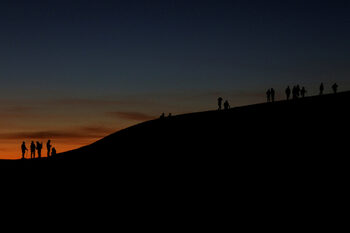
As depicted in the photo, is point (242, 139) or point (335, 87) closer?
point (242, 139)

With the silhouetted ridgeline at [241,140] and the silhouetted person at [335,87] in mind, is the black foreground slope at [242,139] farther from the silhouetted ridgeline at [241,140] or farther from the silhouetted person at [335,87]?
the silhouetted person at [335,87]

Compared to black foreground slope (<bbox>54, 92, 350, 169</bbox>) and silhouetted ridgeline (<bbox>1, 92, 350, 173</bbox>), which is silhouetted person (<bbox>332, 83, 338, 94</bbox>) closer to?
black foreground slope (<bbox>54, 92, 350, 169</bbox>)

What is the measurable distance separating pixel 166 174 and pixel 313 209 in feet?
31.5

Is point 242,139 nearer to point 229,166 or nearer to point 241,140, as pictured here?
point 241,140

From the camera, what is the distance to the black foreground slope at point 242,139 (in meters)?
25.4

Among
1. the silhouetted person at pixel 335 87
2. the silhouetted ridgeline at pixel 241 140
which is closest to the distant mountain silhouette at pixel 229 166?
the silhouetted ridgeline at pixel 241 140

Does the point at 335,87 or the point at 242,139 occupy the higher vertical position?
the point at 335,87

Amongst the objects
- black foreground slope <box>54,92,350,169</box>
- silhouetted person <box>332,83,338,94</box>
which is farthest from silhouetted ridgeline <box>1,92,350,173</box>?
silhouetted person <box>332,83,338,94</box>

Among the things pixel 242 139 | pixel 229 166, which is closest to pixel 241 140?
pixel 242 139

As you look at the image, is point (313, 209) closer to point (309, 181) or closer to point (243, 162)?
point (309, 181)

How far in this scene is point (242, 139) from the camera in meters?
29.6

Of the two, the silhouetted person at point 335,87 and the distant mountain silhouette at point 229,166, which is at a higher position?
the silhouetted person at point 335,87

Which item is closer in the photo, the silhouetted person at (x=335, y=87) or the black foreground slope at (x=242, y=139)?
the black foreground slope at (x=242, y=139)

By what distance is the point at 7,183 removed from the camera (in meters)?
29.0
